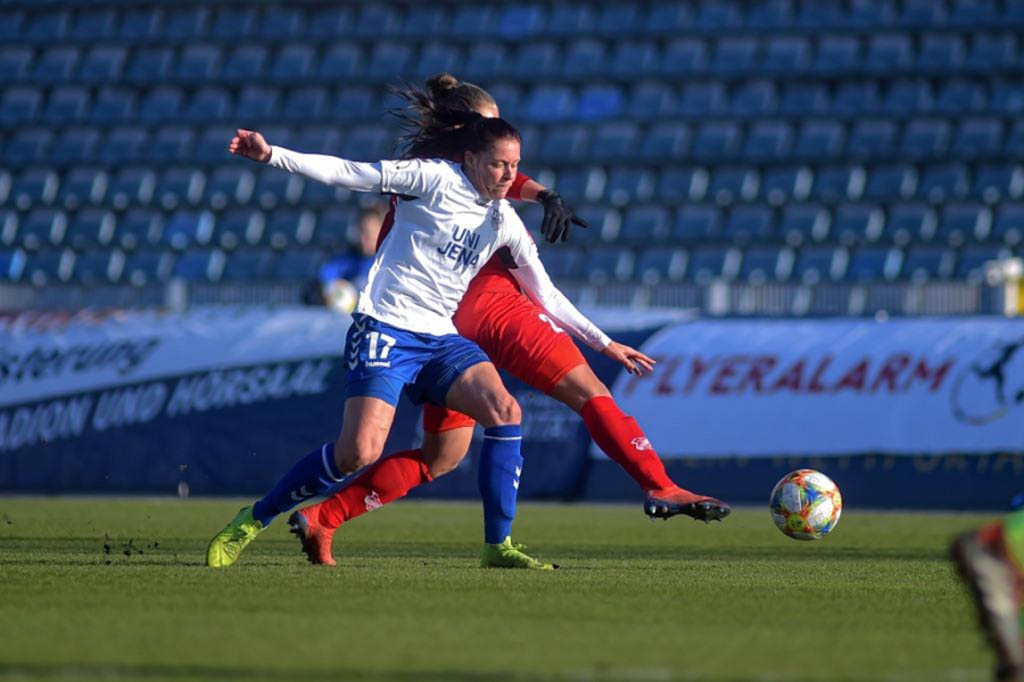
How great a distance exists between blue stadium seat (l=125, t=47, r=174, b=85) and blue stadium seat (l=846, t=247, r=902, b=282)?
441 inches

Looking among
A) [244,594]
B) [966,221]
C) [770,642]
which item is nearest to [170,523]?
[244,594]

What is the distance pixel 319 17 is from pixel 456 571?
20.9 metres

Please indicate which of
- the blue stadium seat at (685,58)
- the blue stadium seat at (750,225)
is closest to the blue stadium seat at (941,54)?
the blue stadium seat at (685,58)

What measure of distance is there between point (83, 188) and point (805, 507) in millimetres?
18745

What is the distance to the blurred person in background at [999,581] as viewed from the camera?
3.53 m

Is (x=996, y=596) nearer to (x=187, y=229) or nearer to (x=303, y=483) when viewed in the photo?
(x=303, y=483)

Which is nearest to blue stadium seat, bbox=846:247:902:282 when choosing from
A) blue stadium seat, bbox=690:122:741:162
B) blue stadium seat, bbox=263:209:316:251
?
blue stadium seat, bbox=690:122:741:162

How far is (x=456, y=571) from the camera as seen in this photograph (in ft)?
23.1

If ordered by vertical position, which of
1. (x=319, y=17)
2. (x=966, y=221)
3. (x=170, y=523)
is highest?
(x=319, y=17)

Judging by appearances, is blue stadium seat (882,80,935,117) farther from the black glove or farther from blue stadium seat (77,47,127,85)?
the black glove

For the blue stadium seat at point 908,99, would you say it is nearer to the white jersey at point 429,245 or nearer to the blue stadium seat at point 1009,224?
the blue stadium seat at point 1009,224

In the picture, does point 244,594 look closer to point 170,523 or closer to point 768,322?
point 170,523

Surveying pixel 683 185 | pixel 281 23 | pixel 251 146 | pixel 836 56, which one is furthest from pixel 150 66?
pixel 251 146

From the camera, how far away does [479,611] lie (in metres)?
5.37
